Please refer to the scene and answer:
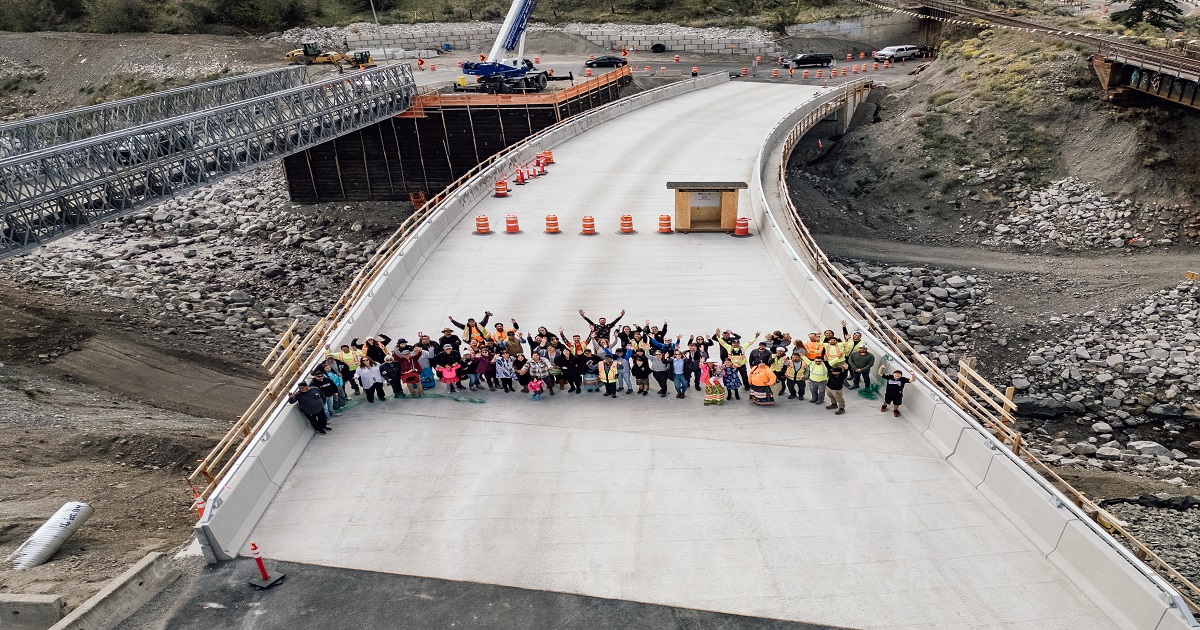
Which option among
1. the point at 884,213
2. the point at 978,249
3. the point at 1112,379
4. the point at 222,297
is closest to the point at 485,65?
the point at 222,297

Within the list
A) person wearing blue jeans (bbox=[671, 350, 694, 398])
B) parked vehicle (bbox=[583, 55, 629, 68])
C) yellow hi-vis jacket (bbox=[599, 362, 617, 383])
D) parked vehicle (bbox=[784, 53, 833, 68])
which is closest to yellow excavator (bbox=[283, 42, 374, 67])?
parked vehicle (bbox=[583, 55, 629, 68])

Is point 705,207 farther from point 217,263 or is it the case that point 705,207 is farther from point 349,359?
point 217,263

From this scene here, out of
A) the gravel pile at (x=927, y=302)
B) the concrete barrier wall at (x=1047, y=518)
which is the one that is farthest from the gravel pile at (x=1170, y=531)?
the gravel pile at (x=927, y=302)

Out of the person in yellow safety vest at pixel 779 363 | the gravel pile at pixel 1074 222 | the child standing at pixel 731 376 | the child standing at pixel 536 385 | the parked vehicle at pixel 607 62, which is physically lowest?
the gravel pile at pixel 1074 222

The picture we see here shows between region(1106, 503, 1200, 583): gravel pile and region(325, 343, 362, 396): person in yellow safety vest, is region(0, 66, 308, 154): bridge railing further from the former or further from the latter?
region(1106, 503, 1200, 583): gravel pile

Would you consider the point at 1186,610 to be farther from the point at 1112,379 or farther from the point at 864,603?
the point at 1112,379

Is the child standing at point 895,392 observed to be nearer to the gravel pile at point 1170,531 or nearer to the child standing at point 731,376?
the child standing at point 731,376
